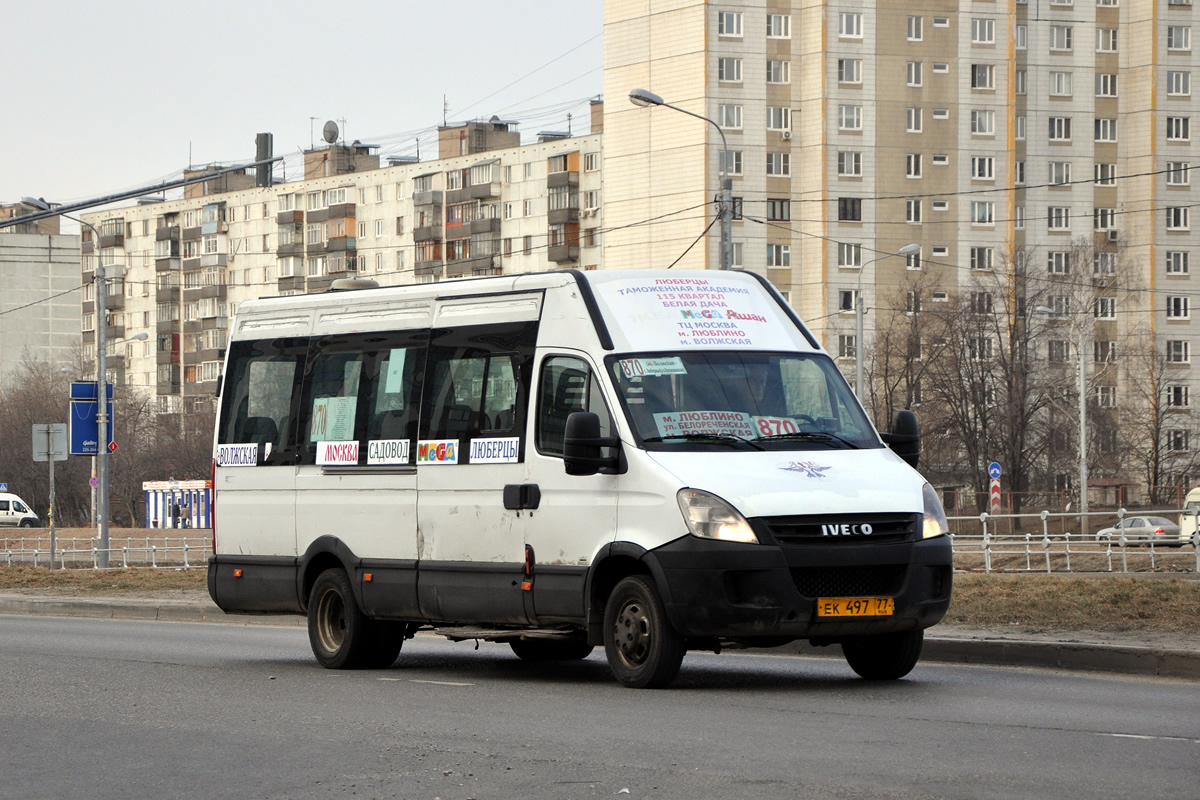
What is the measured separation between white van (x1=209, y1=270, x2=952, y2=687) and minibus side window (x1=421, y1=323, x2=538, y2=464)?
2cm

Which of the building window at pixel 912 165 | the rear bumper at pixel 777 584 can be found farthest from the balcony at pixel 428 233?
the rear bumper at pixel 777 584

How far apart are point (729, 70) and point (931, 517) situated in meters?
88.9

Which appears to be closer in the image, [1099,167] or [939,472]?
[939,472]

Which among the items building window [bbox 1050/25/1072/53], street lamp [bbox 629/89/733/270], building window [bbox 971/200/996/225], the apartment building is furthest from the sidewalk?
building window [bbox 1050/25/1072/53]

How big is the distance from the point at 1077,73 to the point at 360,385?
95252 mm

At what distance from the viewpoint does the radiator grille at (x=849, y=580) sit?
39.7ft

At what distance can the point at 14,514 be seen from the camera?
326 feet

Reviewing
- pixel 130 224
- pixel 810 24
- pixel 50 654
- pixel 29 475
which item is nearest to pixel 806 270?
pixel 810 24

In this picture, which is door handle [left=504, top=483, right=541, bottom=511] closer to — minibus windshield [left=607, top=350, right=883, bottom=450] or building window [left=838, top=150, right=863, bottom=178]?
minibus windshield [left=607, top=350, right=883, bottom=450]

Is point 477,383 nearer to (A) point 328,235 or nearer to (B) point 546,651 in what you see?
(B) point 546,651

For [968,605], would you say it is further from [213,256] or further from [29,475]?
[213,256]

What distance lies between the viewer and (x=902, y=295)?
321ft

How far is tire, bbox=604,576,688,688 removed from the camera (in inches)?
486

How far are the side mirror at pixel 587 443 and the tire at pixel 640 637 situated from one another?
31.4 inches
